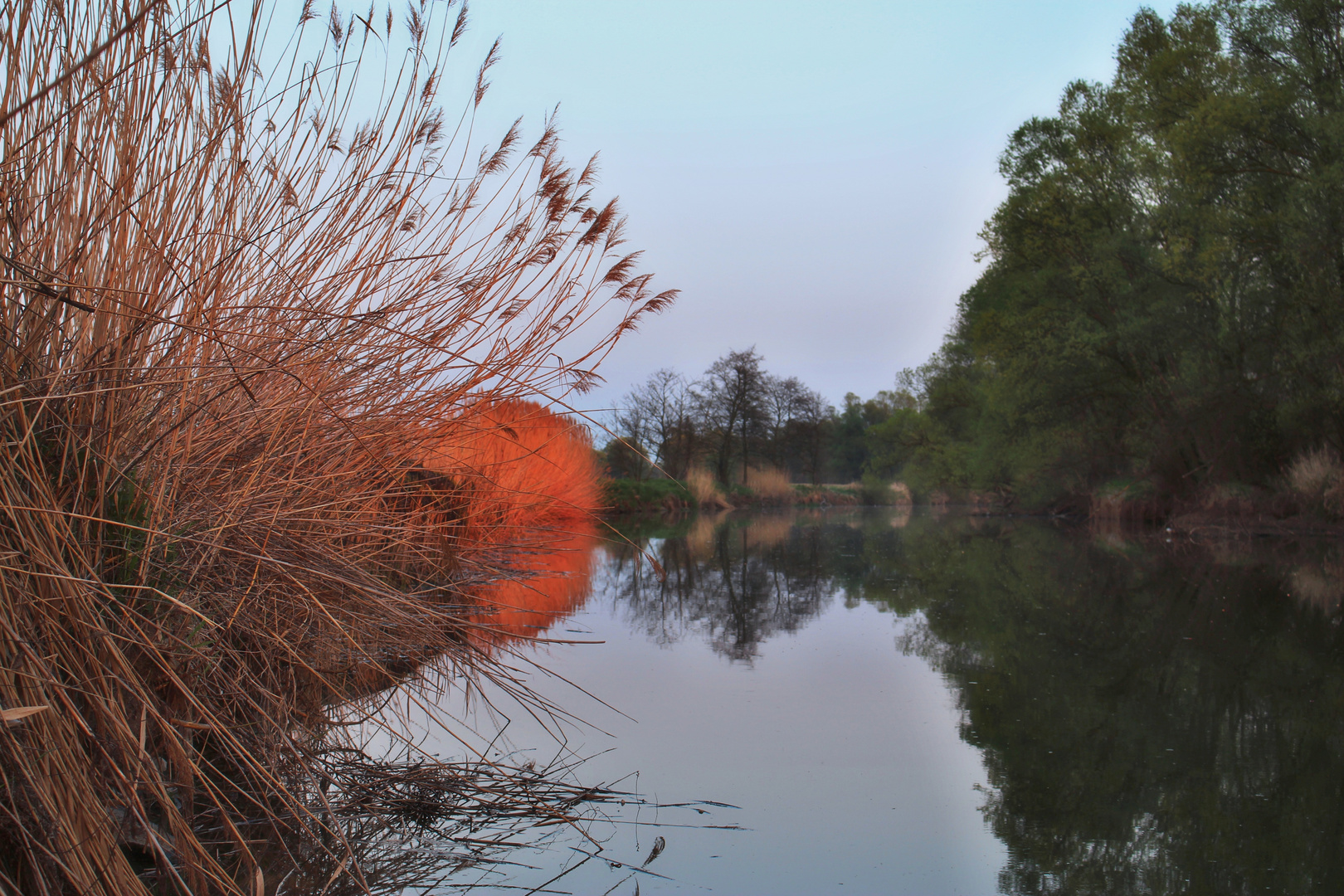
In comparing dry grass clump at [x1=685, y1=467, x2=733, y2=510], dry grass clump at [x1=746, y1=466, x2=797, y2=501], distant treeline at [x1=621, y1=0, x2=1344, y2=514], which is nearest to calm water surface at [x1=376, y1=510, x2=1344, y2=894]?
distant treeline at [x1=621, y1=0, x2=1344, y2=514]

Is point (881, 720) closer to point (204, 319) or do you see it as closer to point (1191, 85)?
point (204, 319)

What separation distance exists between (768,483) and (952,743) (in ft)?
91.7

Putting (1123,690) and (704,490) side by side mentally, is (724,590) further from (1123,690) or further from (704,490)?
(704,490)

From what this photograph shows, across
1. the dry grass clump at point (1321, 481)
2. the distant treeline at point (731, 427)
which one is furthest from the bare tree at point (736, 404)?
the dry grass clump at point (1321, 481)

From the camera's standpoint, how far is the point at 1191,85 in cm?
1252

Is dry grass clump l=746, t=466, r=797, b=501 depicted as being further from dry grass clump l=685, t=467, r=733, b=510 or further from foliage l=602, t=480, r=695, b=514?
foliage l=602, t=480, r=695, b=514

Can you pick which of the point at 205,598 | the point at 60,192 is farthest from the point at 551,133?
the point at 205,598

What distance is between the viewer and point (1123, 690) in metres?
2.72

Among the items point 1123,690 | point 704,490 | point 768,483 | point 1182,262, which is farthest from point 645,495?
point 1123,690

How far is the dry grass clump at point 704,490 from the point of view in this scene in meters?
23.0

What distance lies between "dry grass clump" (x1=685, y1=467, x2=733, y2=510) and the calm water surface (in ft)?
59.6

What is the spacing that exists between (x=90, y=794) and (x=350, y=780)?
0.68m

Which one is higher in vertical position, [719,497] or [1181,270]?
[1181,270]

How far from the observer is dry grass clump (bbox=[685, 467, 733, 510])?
23000mm
